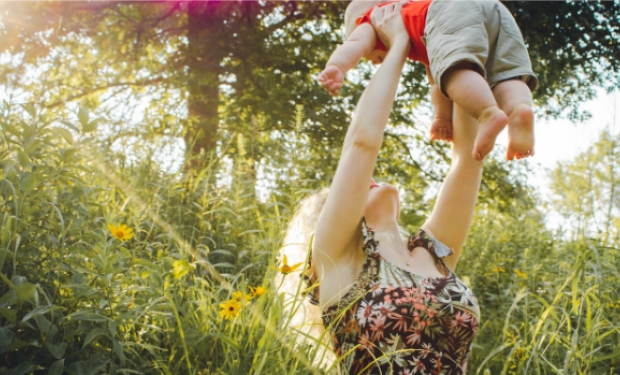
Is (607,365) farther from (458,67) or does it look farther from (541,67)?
(541,67)

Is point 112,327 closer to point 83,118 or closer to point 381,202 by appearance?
point 83,118

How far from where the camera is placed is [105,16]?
5.68 m

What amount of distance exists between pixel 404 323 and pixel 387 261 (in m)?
0.26

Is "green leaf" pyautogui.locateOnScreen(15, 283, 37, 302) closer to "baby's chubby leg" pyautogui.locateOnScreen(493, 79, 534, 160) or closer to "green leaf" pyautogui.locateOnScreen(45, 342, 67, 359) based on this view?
"green leaf" pyautogui.locateOnScreen(45, 342, 67, 359)

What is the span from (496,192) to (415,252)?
4262 mm

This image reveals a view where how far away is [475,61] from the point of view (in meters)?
1.64

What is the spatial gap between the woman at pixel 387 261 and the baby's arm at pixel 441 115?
45mm

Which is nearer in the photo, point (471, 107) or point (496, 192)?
point (471, 107)

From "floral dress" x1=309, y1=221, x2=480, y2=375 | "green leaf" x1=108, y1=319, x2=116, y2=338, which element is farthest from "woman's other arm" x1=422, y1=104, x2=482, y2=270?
"green leaf" x1=108, y1=319, x2=116, y2=338

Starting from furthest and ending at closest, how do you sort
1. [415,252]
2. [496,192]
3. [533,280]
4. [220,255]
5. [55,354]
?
1. [496,192]
2. [533,280]
3. [220,255]
4. [415,252]
5. [55,354]

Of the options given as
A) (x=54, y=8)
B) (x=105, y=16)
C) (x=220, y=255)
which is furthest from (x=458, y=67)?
(x=105, y=16)

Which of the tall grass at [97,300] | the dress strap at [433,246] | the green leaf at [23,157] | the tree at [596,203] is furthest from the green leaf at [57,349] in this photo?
the tree at [596,203]

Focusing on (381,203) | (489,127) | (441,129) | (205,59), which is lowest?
(381,203)

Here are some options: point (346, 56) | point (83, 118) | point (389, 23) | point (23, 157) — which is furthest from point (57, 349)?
point (389, 23)
